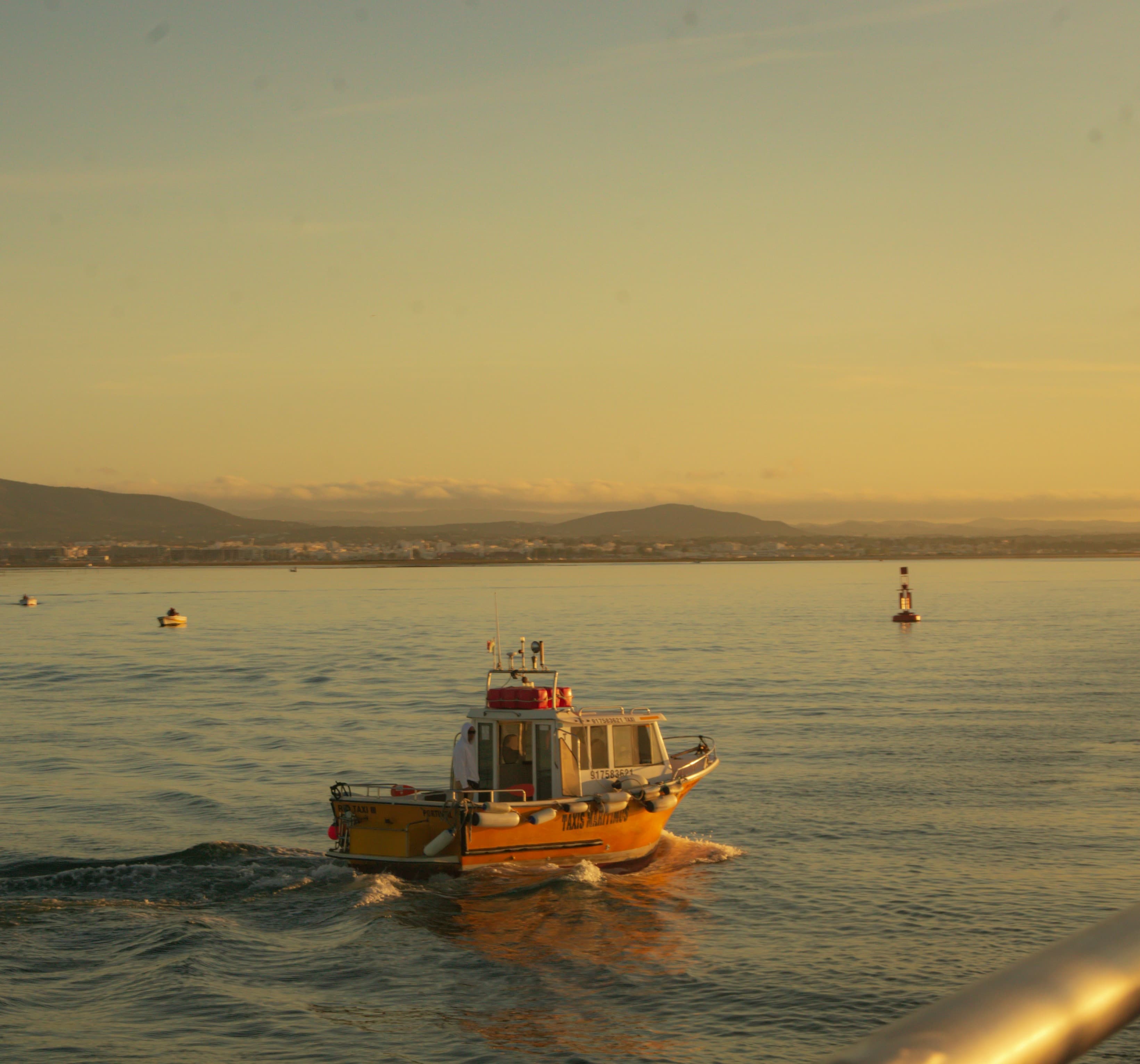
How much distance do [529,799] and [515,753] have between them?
1148 mm

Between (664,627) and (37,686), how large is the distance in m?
66.7

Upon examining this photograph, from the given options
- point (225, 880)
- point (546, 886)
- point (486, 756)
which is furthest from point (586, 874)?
point (225, 880)

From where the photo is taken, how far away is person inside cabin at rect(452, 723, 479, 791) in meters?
29.5

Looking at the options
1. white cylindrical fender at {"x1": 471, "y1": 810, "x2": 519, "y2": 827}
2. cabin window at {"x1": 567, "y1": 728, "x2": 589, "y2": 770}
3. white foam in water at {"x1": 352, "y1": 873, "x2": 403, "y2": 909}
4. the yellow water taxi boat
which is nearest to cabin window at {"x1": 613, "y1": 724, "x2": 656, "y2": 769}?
the yellow water taxi boat

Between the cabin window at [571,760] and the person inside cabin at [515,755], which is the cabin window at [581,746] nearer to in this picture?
the cabin window at [571,760]

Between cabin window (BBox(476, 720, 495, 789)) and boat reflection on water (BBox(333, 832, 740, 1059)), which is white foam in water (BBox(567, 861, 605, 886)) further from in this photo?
cabin window (BBox(476, 720, 495, 789))

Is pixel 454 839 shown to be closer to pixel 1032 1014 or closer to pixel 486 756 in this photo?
pixel 486 756

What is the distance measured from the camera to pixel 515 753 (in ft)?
97.2

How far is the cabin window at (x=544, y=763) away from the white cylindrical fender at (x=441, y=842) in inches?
113

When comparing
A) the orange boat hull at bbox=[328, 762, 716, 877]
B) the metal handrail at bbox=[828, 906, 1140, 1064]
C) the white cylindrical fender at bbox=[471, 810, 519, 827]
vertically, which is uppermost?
the metal handrail at bbox=[828, 906, 1140, 1064]

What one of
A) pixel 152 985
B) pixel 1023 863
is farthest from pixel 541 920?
pixel 1023 863

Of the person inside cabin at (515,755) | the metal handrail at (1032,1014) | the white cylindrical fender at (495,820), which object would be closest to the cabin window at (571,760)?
the person inside cabin at (515,755)

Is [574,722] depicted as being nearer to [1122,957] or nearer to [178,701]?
[1122,957]

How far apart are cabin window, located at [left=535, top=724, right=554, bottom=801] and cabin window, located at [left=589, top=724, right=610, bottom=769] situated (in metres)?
1.26
